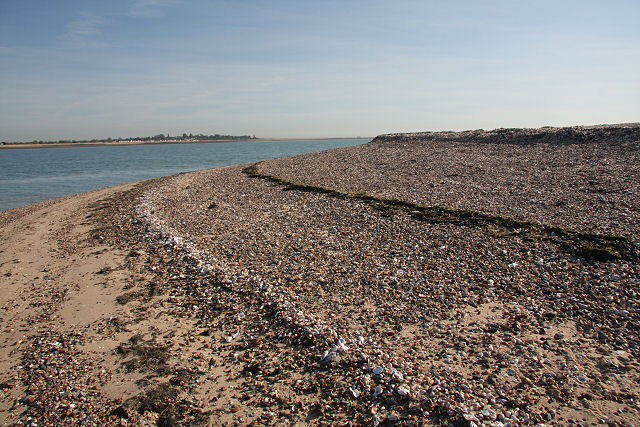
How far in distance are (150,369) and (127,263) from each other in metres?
6.12

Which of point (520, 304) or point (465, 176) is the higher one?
point (465, 176)

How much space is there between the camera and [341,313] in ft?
26.4

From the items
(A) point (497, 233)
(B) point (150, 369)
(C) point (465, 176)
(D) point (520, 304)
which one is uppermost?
(C) point (465, 176)

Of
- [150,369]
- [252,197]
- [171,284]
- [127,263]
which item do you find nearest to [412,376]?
[150,369]

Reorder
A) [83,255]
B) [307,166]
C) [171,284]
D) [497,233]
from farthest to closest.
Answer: [307,166]
[83,255]
[497,233]
[171,284]

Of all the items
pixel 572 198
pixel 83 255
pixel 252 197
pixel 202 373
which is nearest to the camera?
pixel 202 373

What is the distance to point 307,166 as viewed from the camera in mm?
29734

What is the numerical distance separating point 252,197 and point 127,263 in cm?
902

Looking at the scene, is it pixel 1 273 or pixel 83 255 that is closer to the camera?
pixel 1 273

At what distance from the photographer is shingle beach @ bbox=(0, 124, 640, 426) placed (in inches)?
221

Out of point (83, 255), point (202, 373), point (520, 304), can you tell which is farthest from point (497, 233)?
point (83, 255)

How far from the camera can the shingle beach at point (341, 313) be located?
5.61m

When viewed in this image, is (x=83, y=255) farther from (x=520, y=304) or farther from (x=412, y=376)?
(x=520, y=304)

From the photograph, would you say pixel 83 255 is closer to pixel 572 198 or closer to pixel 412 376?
pixel 412 376
